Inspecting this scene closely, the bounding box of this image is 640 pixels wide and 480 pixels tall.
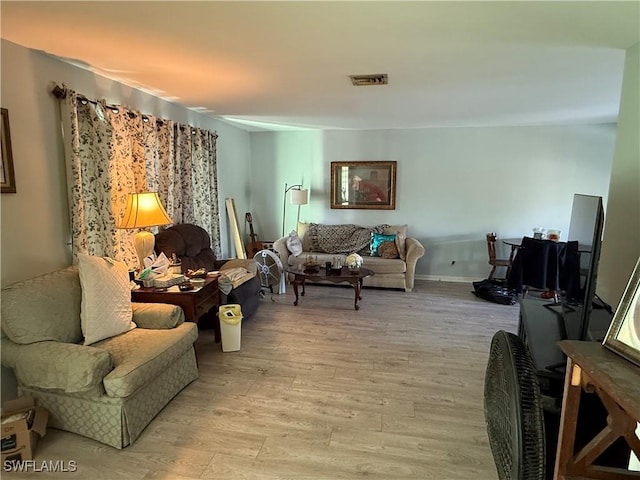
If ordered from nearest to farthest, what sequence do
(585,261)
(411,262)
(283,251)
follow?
(585,261)
(411,262)
(283,251)

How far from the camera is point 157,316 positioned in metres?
2.56

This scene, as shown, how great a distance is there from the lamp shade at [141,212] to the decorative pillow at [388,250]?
3.18 m

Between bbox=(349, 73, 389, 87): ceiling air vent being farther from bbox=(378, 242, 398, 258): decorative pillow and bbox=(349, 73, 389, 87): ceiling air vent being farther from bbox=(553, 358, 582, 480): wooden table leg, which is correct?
bbox=(378, 242, 398, 258): decorative pillow

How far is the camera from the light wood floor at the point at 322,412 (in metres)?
1.90

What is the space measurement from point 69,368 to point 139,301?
926 mm

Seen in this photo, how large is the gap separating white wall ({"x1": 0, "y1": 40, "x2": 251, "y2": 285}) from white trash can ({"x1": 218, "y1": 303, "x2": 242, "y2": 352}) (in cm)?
125

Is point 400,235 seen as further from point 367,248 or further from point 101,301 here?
point 101,301

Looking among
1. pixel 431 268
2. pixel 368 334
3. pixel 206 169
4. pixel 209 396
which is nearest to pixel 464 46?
pixel 368 334

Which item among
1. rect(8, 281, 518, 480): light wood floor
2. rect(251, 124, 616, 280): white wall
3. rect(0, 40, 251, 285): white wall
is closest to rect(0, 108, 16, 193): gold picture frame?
rect(0, 40, 251, 285): white wall

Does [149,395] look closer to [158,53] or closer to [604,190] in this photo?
[158,53]

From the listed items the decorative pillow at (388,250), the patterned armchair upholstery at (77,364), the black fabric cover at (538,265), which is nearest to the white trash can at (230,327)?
the patterned armchair upholstery at (77,364)

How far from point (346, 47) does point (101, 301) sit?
2.23 m

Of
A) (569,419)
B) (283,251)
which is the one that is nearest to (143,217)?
(283,251)

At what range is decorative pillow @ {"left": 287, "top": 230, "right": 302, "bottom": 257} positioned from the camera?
5.20m
